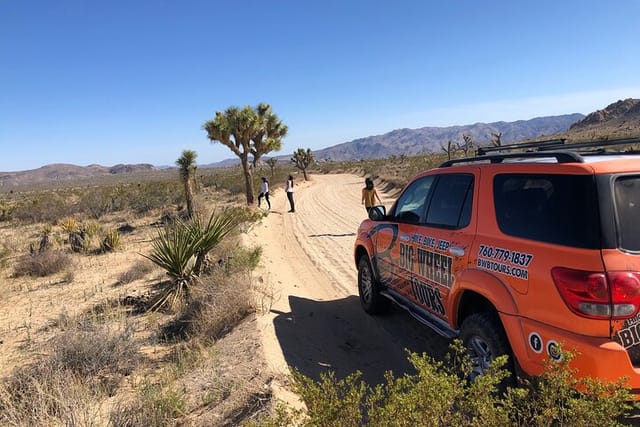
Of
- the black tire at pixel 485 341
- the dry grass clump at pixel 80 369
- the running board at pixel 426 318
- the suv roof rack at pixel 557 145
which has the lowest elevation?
the dry grass clump at pixel 80 369

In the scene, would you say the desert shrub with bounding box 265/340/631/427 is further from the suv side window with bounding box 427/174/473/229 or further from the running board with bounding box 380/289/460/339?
the suv side window with bounding box 427/174/473/229

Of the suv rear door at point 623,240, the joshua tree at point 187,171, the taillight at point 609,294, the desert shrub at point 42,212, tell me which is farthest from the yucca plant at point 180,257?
the desert shrub at point 42,212

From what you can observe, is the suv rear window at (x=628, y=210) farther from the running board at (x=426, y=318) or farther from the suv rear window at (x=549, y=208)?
the running board at (x=426, y=318)

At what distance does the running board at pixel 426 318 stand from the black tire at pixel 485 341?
0.24 meters

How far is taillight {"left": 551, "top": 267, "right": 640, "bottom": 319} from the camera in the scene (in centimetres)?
252

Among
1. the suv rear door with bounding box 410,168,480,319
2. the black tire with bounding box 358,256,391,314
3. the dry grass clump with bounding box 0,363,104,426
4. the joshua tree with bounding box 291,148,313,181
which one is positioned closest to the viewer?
the dry grass clump with bounding box 0,363,104,426

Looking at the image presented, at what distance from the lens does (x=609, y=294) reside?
2.53m

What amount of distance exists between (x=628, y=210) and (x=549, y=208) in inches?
17.8

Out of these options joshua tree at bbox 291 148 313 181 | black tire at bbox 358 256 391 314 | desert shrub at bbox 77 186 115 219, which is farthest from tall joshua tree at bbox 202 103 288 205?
joshua tree at bbox 291 148 313 181

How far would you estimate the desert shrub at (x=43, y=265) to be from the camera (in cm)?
1198

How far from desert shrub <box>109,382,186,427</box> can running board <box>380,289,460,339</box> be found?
8.16ft

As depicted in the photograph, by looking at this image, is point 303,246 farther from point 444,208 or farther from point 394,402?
point 394,402

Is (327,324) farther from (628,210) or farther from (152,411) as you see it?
(628,210)

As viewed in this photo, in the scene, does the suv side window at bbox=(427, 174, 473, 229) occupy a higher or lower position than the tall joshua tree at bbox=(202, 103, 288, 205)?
lower
